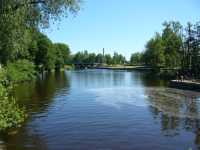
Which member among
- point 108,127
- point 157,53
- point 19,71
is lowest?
point 108,127

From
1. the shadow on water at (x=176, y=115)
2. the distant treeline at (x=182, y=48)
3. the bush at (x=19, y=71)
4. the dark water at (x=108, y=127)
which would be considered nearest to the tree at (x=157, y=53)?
the distant treeline at (x=182, y=48)

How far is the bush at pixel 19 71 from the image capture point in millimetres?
72306

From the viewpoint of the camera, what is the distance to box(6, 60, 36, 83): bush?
72.3 m

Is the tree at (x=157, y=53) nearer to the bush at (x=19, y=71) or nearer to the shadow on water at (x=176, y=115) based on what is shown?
the bush at (x=19, y=71)

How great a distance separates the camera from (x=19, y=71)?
80500 mm

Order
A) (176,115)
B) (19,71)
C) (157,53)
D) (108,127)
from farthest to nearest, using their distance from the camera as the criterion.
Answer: (157,53) → (19,71) → (176,115) → (108,127)

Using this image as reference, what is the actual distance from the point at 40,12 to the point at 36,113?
38.9 ft

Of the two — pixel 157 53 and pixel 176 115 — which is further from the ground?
pixel 157 53

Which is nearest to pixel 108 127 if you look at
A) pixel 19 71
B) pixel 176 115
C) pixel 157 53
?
pixel 176 115

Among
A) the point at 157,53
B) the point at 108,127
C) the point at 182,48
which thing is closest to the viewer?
the point at 108,127

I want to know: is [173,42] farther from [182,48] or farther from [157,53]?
[157,53]

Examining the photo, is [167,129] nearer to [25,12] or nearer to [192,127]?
[192,127]

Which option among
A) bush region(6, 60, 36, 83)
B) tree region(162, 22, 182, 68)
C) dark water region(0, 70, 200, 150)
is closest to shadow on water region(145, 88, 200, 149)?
dark water region(0, 70, 200, 150)

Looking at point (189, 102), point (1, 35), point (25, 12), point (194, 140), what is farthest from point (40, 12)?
point (189, 102)
